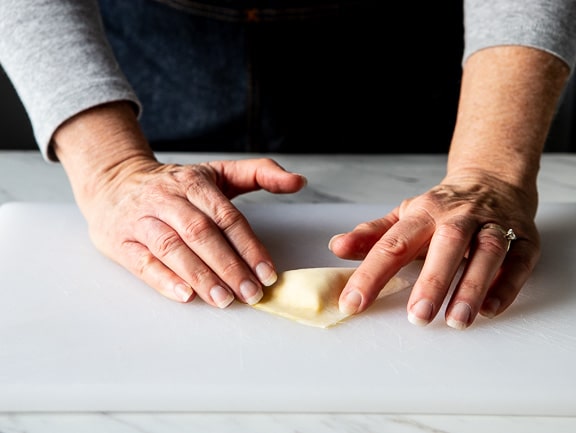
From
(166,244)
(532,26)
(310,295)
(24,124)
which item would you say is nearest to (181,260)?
(166,244)

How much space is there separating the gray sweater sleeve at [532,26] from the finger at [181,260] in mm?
587

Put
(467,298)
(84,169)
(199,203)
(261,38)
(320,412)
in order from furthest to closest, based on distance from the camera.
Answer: (261,38), (84,169), (199,203), (467,298), (320,412)

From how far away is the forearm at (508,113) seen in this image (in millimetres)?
1066

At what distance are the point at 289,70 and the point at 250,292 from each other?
74 cm

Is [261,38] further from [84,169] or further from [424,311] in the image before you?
[424,311]

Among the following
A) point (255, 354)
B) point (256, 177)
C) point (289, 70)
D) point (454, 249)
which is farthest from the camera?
point (289, 70)

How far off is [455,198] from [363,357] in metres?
0.32

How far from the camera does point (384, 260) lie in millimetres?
863

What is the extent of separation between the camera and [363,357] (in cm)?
76

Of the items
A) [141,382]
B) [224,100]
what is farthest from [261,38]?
[141,382]

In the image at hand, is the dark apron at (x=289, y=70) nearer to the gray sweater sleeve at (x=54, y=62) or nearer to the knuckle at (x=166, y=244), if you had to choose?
the gray sweater sleeve at (x=54, y=62)

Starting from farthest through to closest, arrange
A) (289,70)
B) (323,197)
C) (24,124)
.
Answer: (24,124) < (289,70) < (323,197)

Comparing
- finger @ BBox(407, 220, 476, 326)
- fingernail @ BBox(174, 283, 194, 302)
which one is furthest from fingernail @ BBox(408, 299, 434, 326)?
fingernail @ BBox(174, 283, 194, 302)

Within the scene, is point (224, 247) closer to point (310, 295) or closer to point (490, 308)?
point (310, 295)
